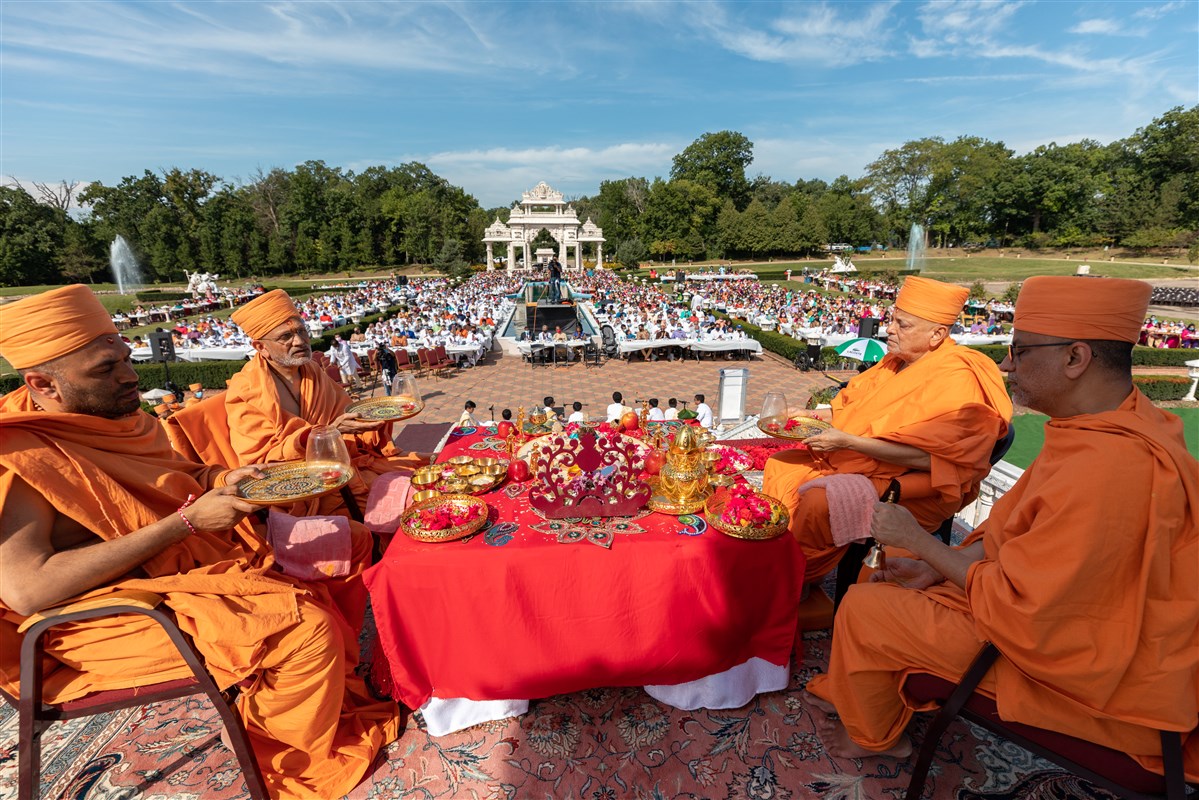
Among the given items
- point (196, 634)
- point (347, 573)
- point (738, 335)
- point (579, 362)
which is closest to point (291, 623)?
point (196, 634)

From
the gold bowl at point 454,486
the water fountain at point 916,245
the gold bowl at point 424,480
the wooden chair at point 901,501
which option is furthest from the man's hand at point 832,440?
the water fountain at point 916,245

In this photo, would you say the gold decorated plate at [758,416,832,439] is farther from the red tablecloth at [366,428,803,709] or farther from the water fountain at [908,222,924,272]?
the water fountain at [908,222,924,272]

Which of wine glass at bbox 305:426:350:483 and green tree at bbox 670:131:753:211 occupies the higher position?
green tree at bbox 670:131:753:211

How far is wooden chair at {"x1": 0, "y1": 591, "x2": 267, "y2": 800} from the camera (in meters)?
1.80

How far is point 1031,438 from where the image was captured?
793cm

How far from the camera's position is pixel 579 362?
15547mm

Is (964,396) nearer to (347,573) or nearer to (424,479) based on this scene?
(424,479)

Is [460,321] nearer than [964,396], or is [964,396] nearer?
[964,396]

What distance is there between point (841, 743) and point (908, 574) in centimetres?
87

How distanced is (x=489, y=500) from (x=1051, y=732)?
8.24 ft

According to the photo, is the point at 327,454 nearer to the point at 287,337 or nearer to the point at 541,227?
the point at 287,337

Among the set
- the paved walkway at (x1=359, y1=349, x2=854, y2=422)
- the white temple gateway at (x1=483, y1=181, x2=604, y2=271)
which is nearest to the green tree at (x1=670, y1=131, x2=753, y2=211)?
the white temple gateway at (x1=483, y1=181, x2=604, y2=271)

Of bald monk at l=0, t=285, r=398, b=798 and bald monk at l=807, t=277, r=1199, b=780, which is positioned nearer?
bald monk at l=807, t=277, r=1199, b=780

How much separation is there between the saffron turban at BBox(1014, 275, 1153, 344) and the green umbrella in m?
6.22
